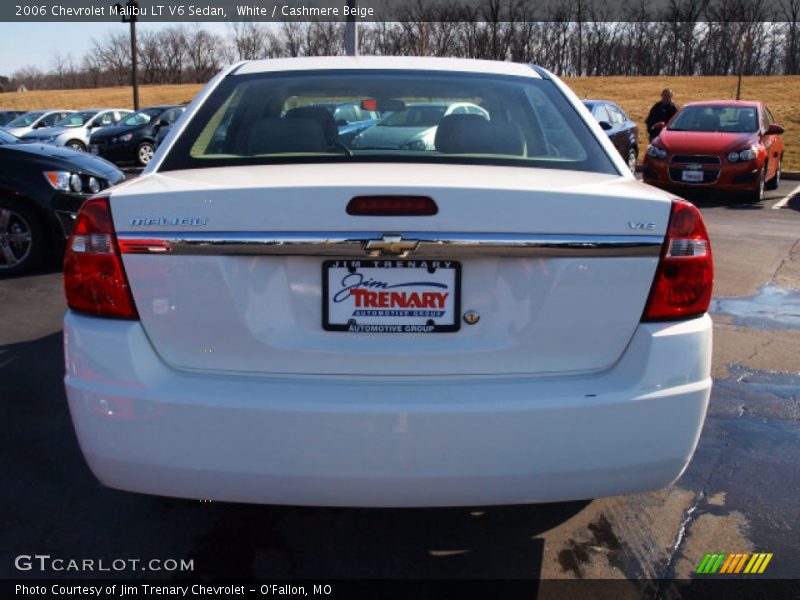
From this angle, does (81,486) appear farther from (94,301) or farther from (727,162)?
(727,162)

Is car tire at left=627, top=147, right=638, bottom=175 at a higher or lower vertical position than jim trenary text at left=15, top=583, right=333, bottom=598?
lower

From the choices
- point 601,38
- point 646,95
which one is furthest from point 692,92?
point 601,38

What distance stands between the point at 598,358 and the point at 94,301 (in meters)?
1.45

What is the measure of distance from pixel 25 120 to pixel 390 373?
3049 centimetres

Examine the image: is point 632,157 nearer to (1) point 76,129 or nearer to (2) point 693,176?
(2) point 693,176

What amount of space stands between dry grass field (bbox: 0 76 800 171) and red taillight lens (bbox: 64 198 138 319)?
66.9ft

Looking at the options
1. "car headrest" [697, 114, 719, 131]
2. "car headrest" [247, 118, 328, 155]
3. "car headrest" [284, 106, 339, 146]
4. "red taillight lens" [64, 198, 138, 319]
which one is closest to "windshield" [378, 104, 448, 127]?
"car headrest" [284, 106, 339, 146]

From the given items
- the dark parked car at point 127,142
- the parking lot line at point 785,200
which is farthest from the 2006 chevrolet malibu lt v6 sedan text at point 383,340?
the dark parked car at point 127,142

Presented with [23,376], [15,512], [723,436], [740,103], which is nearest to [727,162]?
[740,103]

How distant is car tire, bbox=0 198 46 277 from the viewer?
7.12 meters

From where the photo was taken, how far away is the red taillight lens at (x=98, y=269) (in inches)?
89.4

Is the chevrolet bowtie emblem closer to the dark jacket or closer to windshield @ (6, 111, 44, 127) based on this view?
the dark jacket

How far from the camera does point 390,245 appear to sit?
85.2 inches
